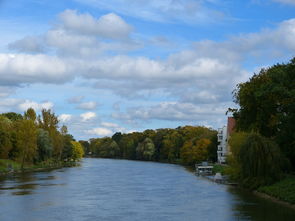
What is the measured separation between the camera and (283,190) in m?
40.6

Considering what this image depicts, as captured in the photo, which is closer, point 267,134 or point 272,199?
point 272,199

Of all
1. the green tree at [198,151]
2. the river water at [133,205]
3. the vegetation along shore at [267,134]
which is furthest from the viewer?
the green tree at [198,151]

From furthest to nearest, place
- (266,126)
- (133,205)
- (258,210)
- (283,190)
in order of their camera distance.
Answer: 1. (266,126)
2. (283,190)
3. (133,205)
4. (258,210)

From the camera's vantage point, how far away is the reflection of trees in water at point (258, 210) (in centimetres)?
3250

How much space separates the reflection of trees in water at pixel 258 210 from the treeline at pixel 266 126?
4076 millimetres

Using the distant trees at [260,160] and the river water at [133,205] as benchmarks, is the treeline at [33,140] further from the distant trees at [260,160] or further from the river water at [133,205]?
the distant trees at [260,160]

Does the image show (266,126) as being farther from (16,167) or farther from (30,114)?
(30,114)

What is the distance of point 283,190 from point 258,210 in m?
6.05

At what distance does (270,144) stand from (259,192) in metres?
4.89

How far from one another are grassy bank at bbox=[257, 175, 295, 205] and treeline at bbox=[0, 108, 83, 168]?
4725 cm

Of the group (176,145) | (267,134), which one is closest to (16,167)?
(267,134)

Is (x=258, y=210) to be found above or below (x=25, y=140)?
below

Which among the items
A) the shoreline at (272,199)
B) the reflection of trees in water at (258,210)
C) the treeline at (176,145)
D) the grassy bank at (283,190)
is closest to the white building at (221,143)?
the treeline at (176,145)

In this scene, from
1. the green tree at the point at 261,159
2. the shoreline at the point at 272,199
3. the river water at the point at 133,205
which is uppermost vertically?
the green tree at the point at 261,159
